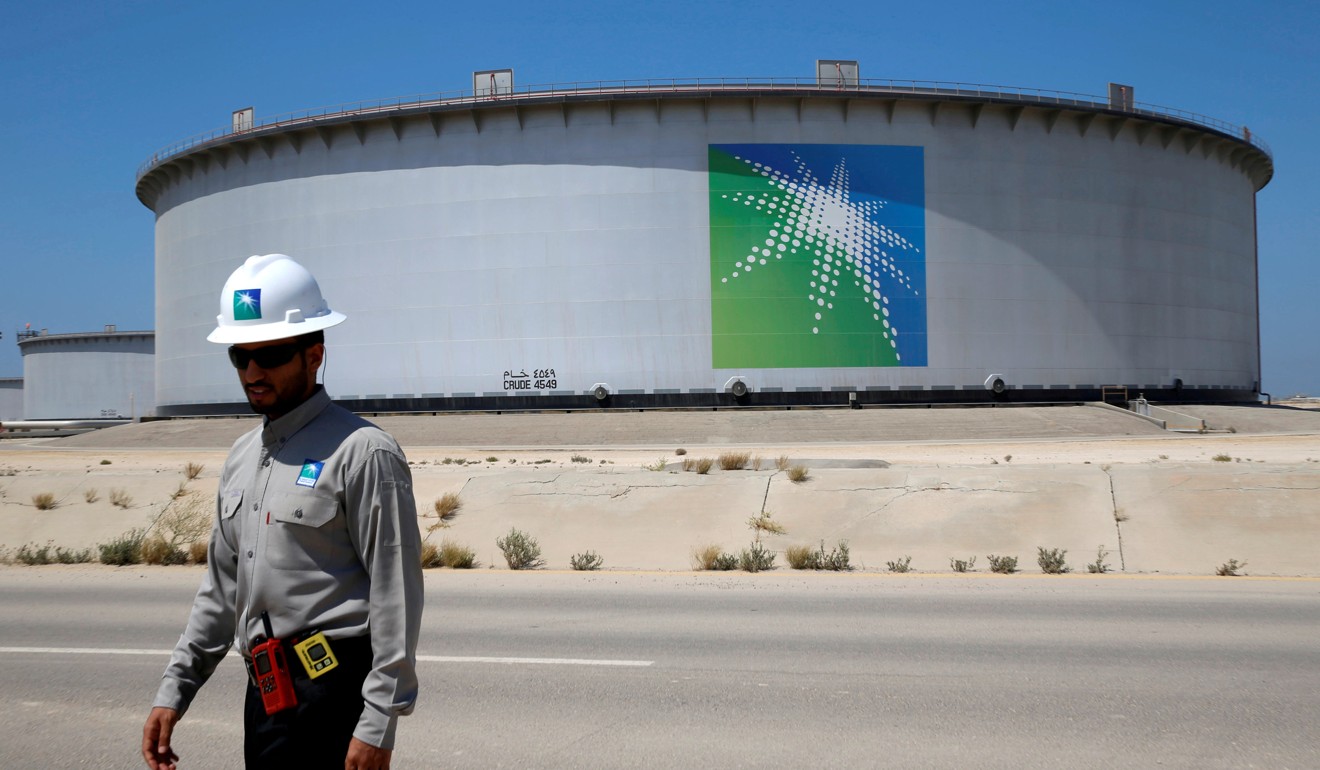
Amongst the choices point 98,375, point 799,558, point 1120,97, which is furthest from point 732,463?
point 98,375

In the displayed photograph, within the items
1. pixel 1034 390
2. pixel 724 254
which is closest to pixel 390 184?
pixel 724 254

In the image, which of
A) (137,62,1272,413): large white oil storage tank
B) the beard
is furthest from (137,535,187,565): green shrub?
(137,62,1272,413): large white oil storage tank

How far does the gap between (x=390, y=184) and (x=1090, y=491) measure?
36884 mm

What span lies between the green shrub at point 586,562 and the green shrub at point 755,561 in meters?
1.74

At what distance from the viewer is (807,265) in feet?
138

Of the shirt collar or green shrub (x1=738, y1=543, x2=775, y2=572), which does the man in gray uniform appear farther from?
green shrub (x1=738, y1=543, x2=775, y2=572)

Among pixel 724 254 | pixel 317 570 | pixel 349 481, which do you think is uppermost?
pixel 724 254

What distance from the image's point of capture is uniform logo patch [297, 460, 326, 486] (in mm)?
3252

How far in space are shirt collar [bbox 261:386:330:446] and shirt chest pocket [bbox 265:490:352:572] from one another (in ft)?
0.68

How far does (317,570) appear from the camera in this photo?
3.28 metres

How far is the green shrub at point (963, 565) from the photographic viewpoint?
40.0 feet

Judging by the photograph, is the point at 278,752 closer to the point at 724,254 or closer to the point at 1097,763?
the point at 1097,763

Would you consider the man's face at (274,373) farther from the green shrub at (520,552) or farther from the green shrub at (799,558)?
the green shrub at (520,552)

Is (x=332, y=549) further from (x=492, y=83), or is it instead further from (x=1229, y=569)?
(x=492, y=83)
